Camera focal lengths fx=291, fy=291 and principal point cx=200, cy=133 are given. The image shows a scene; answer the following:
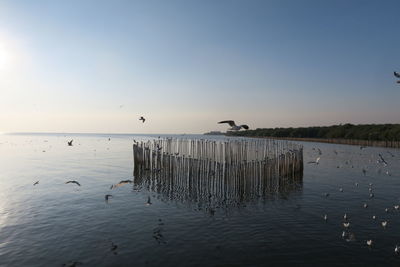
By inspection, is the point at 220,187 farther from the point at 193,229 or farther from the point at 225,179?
the point at 193,229

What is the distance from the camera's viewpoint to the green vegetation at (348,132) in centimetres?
7297

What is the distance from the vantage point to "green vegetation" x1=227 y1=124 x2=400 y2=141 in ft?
239

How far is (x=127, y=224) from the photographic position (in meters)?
13.7

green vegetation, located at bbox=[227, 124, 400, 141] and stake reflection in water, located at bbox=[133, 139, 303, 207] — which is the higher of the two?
green vegetation, located at bbox=[227, 124, 400, 141]

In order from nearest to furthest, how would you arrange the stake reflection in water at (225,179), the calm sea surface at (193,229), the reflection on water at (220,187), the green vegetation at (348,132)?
the calm sea surface at (193,229), the reflection on water at (220,187), the stake reflection in water at (225,179), the green vegetation at (348,132)

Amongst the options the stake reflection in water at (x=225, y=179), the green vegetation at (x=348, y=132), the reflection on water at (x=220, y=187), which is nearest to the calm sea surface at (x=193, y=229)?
the reflection on water at (x=220, y=187)

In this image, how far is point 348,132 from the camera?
295 feet

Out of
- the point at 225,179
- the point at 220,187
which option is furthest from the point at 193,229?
the point at 220,187

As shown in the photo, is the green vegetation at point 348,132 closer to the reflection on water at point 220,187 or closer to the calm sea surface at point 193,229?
the reflection on water at point 220,187

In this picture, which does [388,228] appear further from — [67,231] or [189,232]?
[67,231]

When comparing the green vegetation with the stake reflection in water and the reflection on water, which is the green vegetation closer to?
the stake reflection in water

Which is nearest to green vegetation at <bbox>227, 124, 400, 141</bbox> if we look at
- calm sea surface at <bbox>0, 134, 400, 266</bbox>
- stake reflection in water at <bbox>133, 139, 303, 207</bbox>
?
stake reflection in water at <bbox>133, 139, 303, 207</bbox>

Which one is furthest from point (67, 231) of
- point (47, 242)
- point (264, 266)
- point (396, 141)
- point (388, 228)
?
point (396, 141)

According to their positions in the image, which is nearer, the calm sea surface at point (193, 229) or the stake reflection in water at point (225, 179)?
the calm sea surface at point (193, 229)
